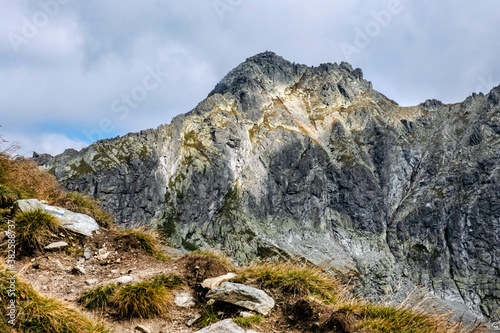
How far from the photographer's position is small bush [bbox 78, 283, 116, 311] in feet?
24.0

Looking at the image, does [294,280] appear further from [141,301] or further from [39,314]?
[39,314]

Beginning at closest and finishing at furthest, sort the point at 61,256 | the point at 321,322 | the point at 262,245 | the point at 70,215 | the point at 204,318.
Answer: the point at 321,322 → the point at 204,318 → the point at 61,256 → the point at 70,215 → the point at 262,245

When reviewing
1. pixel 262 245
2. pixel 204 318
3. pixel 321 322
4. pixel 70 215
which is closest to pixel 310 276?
pixel 321 322

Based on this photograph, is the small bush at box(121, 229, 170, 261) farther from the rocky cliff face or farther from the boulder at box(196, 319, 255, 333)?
the rocky cliff face

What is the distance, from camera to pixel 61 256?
924 centimetres

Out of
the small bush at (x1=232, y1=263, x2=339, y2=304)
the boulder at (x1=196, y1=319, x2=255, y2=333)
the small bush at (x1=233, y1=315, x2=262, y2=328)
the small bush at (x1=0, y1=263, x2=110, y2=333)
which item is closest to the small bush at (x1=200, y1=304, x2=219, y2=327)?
the boulder at (x1=196, y1=319, x2=255, y2=333)

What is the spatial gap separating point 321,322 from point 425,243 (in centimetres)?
21072

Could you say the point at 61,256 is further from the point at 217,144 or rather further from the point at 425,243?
the point at 425,243

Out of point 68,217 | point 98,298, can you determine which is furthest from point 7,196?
point 98,298

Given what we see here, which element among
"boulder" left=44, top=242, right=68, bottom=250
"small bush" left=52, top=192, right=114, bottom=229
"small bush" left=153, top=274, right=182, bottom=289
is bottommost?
"small bush" left=153, top=274, right=182, bottom=289

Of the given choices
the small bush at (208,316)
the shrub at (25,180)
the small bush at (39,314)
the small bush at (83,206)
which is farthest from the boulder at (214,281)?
the shrub at (25,180)

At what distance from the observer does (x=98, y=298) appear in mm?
7465

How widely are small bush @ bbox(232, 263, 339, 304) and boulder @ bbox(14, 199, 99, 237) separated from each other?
566cm

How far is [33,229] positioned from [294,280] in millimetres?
7519
